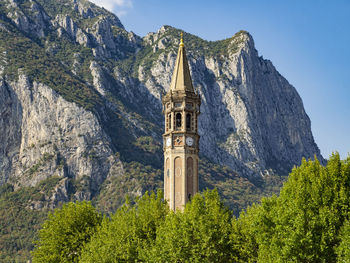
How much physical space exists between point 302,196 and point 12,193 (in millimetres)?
168773

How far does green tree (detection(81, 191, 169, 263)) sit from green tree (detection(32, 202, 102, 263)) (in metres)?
4.10

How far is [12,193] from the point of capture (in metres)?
196

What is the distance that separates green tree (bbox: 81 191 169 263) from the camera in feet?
164

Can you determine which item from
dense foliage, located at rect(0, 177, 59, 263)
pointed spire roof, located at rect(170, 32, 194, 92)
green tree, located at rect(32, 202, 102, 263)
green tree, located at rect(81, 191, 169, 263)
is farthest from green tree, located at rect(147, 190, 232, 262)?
dense foliage, located at rect(0, 177, 59, 263)

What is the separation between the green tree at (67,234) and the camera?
59562 millimetres

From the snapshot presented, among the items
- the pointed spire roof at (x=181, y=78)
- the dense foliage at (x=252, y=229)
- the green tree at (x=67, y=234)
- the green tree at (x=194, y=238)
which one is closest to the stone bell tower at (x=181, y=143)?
the pointed spire roof at (x=181, y=78)

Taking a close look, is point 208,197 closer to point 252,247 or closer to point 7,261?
point 252,247

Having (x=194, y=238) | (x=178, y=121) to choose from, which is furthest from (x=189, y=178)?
(x=194, y=238)

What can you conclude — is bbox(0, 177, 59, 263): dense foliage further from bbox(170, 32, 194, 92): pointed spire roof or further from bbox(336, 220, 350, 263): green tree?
bbox(336, 220, 350, 263): green tree

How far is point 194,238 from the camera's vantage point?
4800cm

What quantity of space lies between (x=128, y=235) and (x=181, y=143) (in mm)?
18944

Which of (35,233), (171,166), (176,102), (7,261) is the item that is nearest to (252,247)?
(171,166)

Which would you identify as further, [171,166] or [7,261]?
[7,261]

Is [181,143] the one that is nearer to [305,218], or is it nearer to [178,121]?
[178,121]
